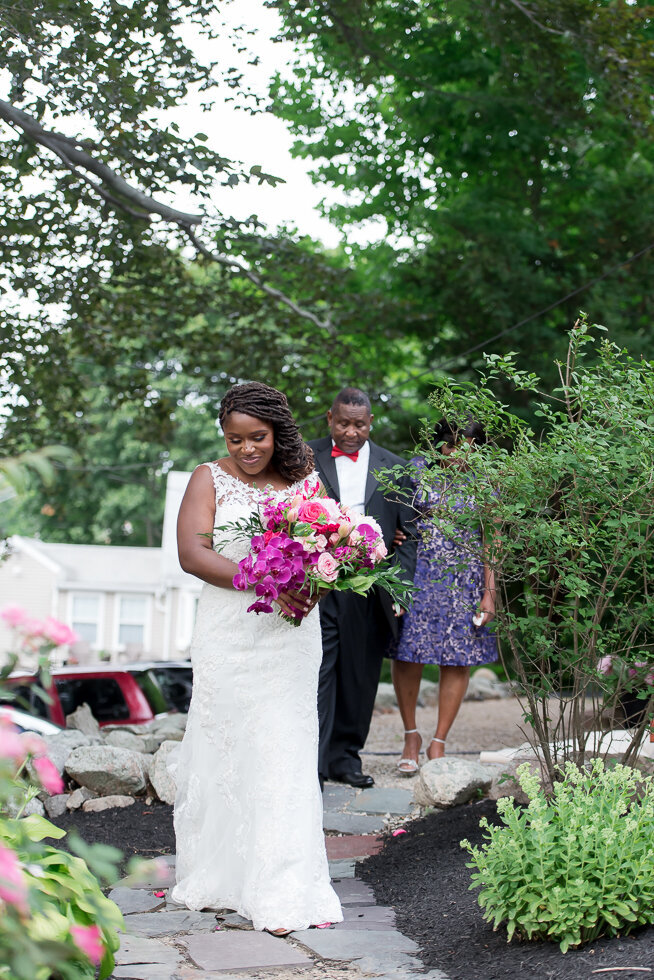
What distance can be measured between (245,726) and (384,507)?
2400 mm

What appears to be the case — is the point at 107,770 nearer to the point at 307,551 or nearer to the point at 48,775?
the point at 307,551

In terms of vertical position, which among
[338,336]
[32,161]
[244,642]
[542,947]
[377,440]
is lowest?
[542,947]

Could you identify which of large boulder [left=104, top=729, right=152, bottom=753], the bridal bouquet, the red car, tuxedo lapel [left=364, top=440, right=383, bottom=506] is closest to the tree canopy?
the red car

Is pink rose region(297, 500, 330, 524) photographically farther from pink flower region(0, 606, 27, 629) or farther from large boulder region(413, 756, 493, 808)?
large boulder region(413, 756, 493, 808)

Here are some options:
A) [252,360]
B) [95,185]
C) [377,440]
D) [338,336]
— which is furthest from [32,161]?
[377,440]

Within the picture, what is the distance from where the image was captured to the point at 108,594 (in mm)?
32594

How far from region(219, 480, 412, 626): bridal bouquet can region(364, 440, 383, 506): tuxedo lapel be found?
2.20 metres

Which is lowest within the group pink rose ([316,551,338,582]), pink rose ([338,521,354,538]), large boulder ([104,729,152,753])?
large boulder ([104,729,152,753])

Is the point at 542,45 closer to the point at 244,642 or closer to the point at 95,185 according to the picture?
the point at 95,185

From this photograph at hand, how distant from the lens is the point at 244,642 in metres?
3.94

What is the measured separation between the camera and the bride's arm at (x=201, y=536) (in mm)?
3867

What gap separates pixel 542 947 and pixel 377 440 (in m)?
10.2

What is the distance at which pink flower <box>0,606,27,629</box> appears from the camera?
1.96 meters

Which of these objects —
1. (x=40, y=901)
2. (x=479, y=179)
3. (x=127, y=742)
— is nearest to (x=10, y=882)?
(x=40, y=901)
